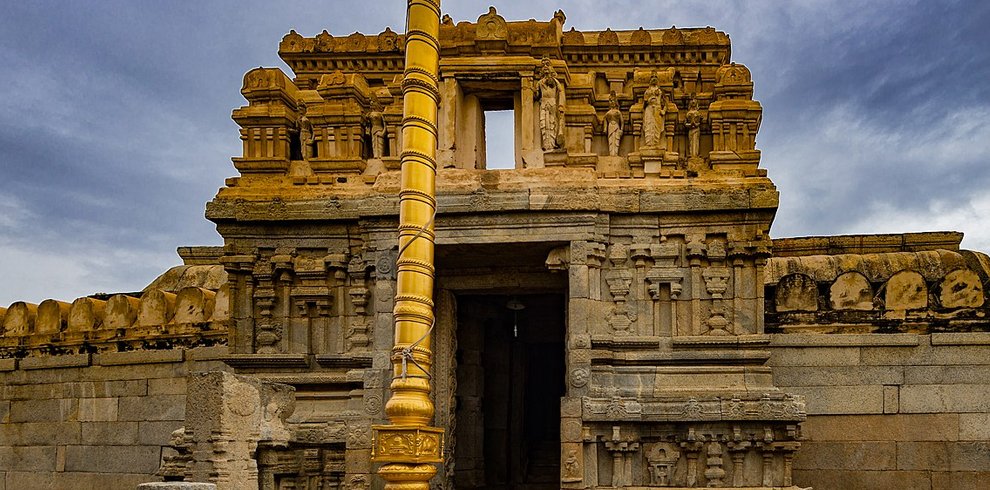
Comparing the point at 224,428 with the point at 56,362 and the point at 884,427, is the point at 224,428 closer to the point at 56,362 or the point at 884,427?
the point at 56,362

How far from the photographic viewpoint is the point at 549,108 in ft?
40.5

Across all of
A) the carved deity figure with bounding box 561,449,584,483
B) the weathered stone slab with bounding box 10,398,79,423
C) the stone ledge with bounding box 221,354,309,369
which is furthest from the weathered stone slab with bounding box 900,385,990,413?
the weathered stone slab with bounding box 10,398,79,423

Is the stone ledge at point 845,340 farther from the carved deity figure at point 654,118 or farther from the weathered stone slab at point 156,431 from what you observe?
the weathered stone slab at point 156,431

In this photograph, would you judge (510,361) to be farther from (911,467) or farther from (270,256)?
(911,467)

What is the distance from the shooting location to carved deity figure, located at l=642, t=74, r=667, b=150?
12.4 m

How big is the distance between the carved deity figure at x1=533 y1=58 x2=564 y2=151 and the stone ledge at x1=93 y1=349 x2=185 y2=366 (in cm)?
687

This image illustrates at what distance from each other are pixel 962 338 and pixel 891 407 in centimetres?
130

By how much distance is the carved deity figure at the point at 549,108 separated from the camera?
12.4 m

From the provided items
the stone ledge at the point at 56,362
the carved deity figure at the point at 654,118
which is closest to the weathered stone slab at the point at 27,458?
the stone ledge at the point at 56,362

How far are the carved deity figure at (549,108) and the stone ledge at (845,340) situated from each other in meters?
3.93

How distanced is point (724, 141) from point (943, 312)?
376 centimetres

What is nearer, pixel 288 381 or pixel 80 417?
pixel 288 381

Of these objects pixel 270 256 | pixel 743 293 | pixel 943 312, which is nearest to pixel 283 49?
pixel 270 256

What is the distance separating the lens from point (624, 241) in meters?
12.1
